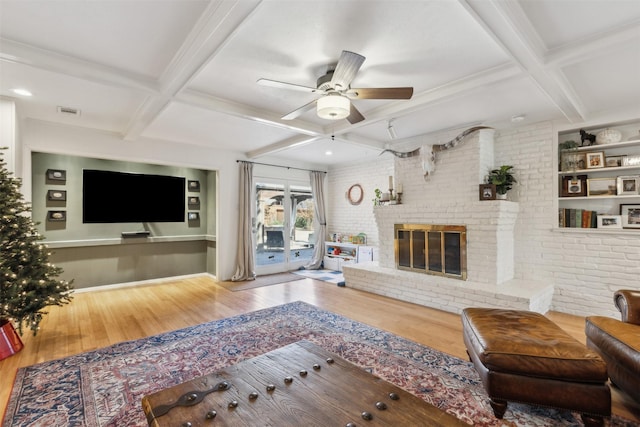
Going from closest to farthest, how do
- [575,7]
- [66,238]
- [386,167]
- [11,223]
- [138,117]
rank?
[575,7] < [11,223] < [138,117] < [66,238] < [386,167]

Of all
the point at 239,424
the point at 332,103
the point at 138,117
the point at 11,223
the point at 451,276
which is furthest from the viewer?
the point at 451,276

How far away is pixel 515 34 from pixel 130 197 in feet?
→ 19.0

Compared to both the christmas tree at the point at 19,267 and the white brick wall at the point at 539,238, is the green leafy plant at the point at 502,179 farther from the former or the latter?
the christmas tree at the point at 19,267

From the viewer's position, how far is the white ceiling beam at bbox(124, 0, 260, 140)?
170 centimetres

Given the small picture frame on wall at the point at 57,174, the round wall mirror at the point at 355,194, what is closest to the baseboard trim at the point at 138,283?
the small picture frame on wall at the point at 57,174

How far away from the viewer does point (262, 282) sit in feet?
18.0

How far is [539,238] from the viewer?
154 inches

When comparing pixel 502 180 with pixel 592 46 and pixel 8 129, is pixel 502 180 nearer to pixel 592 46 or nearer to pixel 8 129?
pixel 592 46

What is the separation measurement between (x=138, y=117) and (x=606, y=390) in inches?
188

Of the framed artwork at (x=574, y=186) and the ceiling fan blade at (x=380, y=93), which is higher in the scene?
the ceiling fan blade at (x=380, y=93)

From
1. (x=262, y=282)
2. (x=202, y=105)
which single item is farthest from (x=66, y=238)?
(x=202, y=105)

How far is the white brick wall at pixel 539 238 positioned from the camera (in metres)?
3.45

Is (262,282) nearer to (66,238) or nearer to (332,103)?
(66,238)

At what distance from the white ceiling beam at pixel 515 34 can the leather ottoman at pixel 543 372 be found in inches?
76.2
